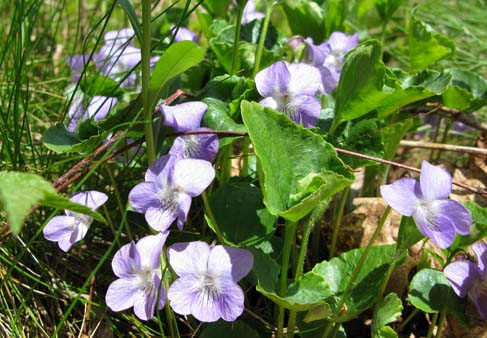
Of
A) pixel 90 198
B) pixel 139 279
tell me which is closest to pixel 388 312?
pixel 139 279

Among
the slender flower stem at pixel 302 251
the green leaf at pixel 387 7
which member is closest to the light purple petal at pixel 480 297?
the slender flower stem at pixel 302 251

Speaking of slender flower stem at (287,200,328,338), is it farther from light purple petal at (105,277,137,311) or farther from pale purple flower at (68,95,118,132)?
pale purple flower at (68,95,118,132)

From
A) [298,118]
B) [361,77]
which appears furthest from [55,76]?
[361,77]

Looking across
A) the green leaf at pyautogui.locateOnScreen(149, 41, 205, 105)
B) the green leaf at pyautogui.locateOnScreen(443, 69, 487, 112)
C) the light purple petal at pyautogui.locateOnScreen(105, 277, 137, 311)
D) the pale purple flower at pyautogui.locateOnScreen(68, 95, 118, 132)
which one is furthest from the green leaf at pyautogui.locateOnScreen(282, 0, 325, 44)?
the light purple petal at pyautogui.locateOnScreen(105, 277, 137, 311)

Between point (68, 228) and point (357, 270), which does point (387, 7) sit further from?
point (68, 228)

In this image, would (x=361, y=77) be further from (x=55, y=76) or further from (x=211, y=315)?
(x=55, y=76)

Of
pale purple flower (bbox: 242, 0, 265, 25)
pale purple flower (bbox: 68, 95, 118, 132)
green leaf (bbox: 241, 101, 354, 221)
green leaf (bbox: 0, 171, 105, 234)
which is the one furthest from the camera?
pale purple flower (bbox: 242, 0, 265, 25)

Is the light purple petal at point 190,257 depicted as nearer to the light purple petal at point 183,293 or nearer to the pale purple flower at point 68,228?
→ the light purple petal at point 183,293
